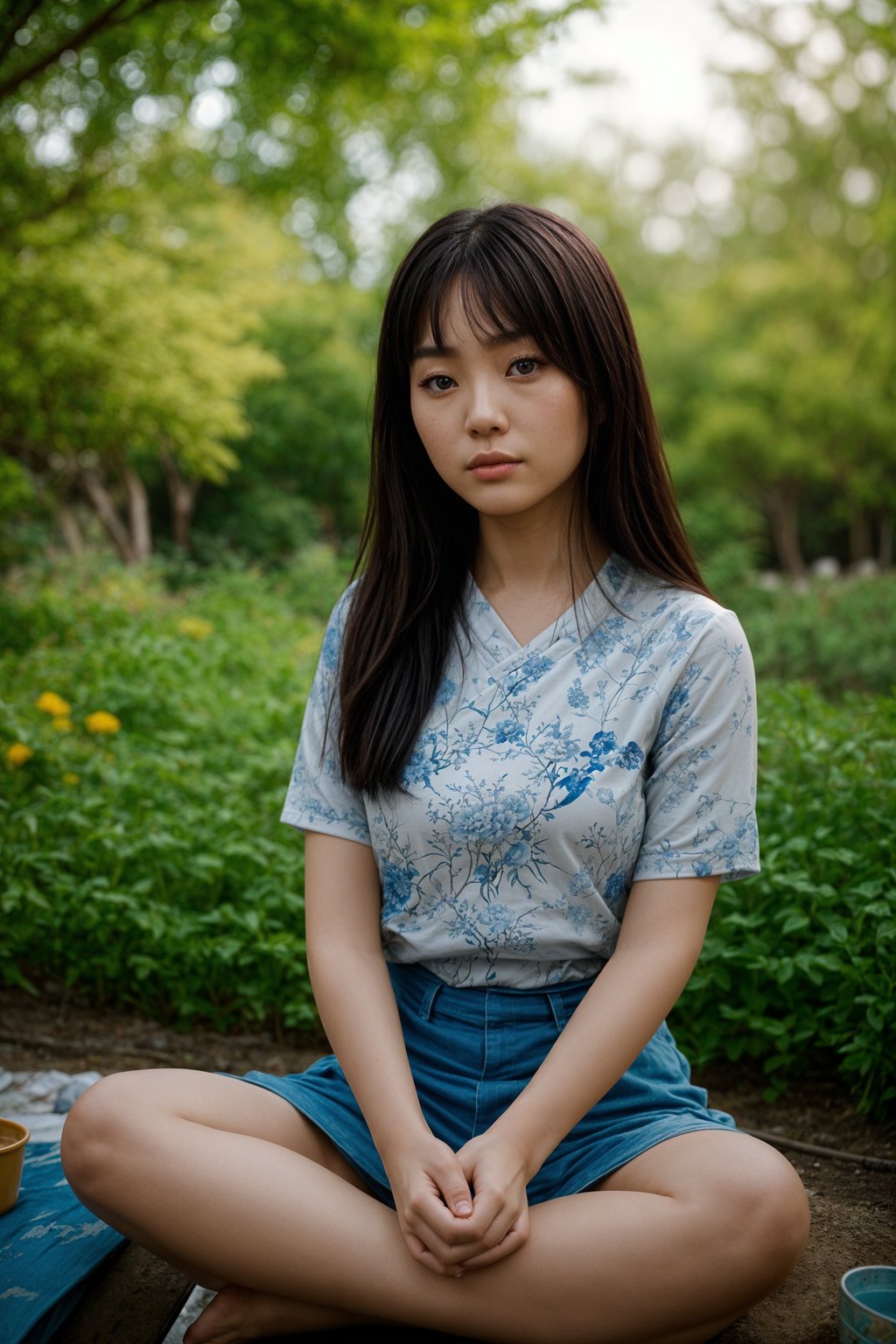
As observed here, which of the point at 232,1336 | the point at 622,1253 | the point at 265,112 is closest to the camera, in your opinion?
the point at 622,1253

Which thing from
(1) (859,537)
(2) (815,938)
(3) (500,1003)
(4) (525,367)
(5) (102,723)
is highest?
(4) (525,367)

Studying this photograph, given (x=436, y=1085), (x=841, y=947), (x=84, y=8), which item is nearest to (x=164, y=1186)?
(x=436, y=1085)

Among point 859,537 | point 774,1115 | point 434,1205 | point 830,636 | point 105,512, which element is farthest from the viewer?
point 859,537

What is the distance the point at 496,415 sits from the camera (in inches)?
61.6

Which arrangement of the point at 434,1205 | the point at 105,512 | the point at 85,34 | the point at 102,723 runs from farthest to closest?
the point at 105,512, the point at 85,34, the point at 102,723, the point at 434,1205

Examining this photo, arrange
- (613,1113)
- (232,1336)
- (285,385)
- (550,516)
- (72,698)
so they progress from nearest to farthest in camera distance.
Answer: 1. (232,1336)
2. (613,1113)
3. (550,516)
4. (72,698)
5. (285,385)

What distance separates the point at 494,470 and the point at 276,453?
9460 millimetres

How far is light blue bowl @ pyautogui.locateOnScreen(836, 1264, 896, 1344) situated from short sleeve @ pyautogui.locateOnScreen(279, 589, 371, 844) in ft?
2.87

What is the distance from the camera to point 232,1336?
4.99ft

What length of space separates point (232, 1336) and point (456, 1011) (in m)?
0.51

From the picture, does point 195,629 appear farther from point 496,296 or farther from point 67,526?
point 67,526

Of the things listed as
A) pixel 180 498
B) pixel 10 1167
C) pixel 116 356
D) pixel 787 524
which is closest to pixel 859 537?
pixel 787 524

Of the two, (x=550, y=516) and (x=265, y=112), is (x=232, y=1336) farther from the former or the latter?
(x=265, y=112)

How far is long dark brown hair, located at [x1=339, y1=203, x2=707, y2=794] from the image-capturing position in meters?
1.56
